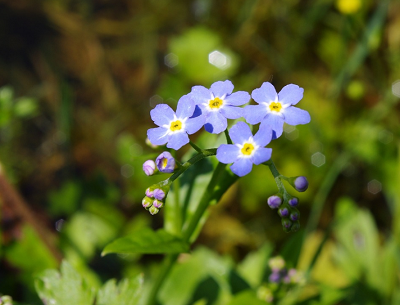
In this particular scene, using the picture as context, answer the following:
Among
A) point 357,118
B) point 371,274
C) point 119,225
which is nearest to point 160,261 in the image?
point 119,225

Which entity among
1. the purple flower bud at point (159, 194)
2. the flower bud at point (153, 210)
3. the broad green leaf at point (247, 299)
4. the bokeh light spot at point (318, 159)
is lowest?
the bokeh light spot at point (318, 159)

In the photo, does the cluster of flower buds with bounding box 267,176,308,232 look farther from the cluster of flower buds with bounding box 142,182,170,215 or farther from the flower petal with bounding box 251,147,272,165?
the cluster of flower buds with bounding box 142,182,170,215

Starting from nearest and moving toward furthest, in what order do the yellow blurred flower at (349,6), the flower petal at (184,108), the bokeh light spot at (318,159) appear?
the flower petal at (184,108), the bokeh light spot at (318,159), the yellow blurred flower at (349,6)

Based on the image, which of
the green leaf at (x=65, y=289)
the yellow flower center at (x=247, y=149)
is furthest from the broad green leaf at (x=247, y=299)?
the yellow flower center at (x=247, y=149)

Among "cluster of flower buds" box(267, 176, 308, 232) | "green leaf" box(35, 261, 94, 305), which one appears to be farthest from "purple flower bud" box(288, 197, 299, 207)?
"green leaf" box(35, 261, 94, 305)

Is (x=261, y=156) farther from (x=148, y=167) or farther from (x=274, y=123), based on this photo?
(x=148, y=167)

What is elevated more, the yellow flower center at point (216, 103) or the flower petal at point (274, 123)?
the yellow flower center at point (216, 103)

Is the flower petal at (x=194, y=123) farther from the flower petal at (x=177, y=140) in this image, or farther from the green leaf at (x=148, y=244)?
the green leaf at (x=148, y=244)
